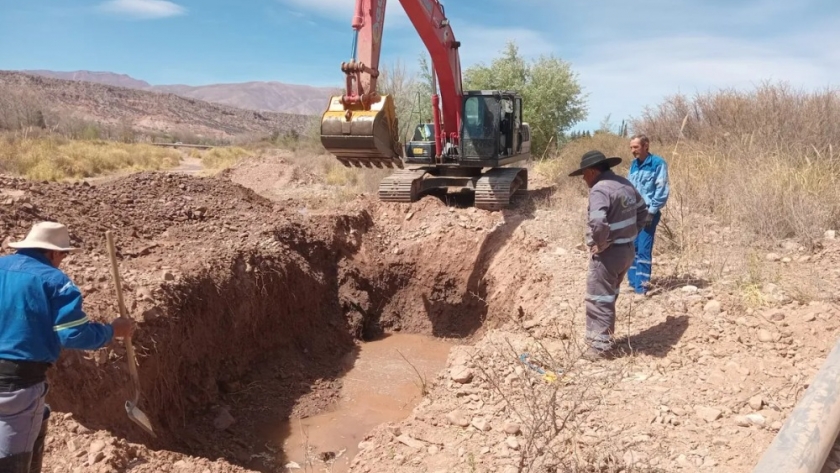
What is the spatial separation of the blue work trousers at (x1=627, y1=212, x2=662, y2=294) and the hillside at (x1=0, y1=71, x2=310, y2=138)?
160 ft

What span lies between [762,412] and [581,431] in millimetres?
1383

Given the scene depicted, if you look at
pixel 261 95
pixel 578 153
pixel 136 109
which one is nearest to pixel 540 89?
pixel 578 153

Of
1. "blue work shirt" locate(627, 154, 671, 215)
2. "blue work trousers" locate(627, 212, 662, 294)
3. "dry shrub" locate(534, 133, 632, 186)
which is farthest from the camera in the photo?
"dry shrub" locate(534, 133, 632, 186)

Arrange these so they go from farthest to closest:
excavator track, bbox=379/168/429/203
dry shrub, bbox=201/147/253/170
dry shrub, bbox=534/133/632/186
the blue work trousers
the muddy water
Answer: dry shrub, bbox=201/147/253/170
dry shrub, bbox=534/133/632/186
excavator track, bbox=379/168/429/203
the blue work trousers
the muddy water

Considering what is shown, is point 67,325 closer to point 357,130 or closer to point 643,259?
point 357,130

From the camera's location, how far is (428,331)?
909 centimetres

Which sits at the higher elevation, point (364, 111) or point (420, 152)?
point (364, 111)

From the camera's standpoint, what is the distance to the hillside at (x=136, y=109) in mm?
61219

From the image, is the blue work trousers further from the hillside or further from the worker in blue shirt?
the hillside

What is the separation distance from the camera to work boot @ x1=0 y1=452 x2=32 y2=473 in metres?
2.94

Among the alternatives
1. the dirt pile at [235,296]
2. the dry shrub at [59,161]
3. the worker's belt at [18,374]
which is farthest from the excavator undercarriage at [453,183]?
the dry shrub at [59,161]

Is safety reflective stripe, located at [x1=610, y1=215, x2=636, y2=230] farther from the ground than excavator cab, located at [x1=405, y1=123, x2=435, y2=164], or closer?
closer

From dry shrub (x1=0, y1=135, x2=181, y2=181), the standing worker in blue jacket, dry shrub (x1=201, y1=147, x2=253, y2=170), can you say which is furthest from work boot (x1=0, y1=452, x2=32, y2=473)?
dry shrub (x1=201, y1=147, x2=253, y2=170)

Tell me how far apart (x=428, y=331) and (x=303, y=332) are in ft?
7.17
